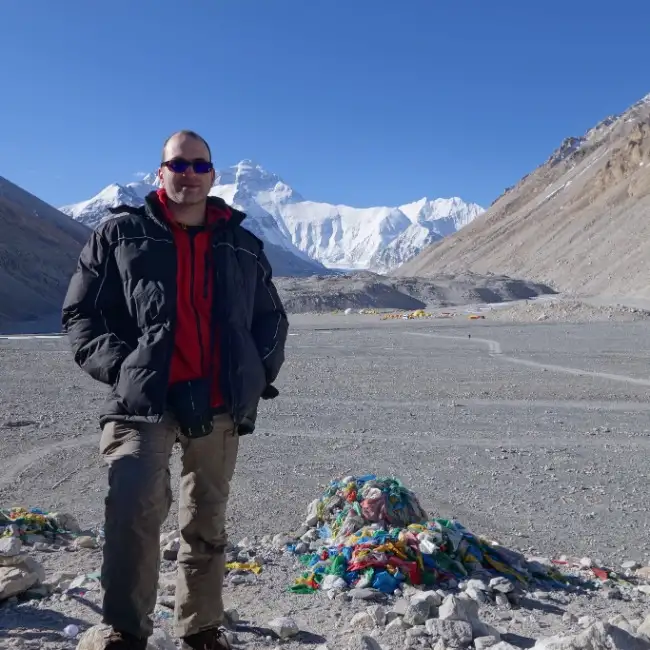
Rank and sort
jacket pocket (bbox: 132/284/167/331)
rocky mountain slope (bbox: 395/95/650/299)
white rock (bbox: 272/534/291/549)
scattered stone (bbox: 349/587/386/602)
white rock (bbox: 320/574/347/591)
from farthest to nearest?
rocky mountain slope (bbox: 395/95/650/299) < white rock (bbox: 272/534/291/549) < white rock (bbox: 320/574/347/591) < scattered stone (bbox: 349/587/386/602) < jacket pocket (bbox: 132/284/167/331)

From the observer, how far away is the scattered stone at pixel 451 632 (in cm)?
334

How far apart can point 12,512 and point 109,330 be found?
3.64m

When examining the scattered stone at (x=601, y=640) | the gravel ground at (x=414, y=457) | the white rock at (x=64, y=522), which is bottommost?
the gravel ground at (x=414, y=457)

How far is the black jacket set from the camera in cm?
266

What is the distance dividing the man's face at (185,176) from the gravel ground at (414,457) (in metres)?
2.05

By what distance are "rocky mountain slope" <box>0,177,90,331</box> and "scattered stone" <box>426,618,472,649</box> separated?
3738cm

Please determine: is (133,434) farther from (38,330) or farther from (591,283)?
(591,283)

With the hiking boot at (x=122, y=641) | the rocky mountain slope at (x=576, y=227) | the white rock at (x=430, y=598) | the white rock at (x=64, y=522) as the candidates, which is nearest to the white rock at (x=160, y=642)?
the hiking boot at (x=122, y=641)

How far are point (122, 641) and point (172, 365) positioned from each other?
1028mm

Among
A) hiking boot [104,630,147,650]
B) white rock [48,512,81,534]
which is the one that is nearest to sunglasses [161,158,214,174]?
hiking boot [104,630,147,650]

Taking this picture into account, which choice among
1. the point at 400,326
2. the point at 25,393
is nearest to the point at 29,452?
the point at 25,393

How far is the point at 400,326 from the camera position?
34.5 meters

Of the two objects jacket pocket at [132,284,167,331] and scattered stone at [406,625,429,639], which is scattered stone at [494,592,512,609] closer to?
scattered stone at [406,625,429,639]

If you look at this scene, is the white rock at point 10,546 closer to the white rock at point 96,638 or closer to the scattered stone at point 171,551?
the scattered stone at point 171,551
